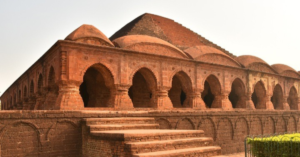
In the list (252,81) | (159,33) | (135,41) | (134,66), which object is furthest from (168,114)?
(252,81)

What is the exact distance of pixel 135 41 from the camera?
40.0 ft

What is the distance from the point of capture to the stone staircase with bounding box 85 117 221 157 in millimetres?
5767

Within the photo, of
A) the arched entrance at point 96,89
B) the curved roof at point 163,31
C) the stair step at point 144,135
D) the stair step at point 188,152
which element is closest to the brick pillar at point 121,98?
the arched entrance at point 96,89

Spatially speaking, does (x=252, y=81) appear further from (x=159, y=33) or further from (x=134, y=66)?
(x=134, y=66)

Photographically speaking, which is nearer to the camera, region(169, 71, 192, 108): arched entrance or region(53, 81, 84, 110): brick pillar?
region(53, 81, 84, 110): brick pillar

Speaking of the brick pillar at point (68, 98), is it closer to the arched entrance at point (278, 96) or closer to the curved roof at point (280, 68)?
the curved roof at point (280, 68)

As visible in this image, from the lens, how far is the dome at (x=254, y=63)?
17094 millimetres

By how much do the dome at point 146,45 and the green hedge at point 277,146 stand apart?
6538 millimetres

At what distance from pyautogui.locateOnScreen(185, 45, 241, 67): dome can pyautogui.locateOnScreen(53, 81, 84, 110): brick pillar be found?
6.64 meters

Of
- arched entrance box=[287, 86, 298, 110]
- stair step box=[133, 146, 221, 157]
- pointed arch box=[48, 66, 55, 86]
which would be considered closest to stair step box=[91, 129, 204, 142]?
stair step box=[133, 146, 221, 157]

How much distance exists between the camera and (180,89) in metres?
16.1

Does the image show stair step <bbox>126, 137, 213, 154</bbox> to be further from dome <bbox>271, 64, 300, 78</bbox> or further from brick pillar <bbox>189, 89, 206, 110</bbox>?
dome <bbox>271, 64, 300, 78</bbox>

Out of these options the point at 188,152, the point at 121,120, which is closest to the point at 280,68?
the point at 121,120

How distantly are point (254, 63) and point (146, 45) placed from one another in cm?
834
